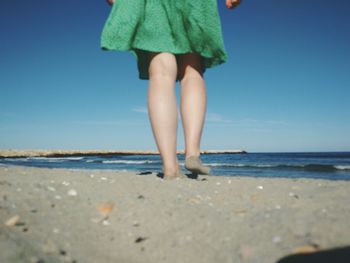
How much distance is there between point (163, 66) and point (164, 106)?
0.30 metres

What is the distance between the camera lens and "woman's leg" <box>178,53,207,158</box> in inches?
98.8

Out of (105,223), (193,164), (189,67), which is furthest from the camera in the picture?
(189,67)

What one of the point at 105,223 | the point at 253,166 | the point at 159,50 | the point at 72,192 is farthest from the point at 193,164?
the point at 253,166

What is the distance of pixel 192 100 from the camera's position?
2.54 meters

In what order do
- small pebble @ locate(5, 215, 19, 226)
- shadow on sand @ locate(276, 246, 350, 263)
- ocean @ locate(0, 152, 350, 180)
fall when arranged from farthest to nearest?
ocean @ locate(0, 152, 350, 180), small pebble @ locate(5, 215, 19, 226), shadow on sand @ locate(276, 246, 350, 263)

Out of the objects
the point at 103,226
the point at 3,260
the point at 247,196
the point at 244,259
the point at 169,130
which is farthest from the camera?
the point at 169,130

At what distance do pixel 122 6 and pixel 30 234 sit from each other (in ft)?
5.74

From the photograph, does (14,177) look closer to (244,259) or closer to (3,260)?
(3,260)

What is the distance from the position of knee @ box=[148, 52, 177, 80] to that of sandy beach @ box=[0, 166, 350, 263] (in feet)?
2.73

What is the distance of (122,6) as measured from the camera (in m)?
2.37

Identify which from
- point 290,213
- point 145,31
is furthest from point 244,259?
point 145,31

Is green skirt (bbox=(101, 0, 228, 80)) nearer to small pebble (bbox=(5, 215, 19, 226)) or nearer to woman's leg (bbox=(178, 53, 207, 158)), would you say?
woman's leg (bbox=(178, 53, 207, 158))

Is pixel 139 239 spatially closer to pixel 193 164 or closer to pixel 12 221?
pixel 12 221

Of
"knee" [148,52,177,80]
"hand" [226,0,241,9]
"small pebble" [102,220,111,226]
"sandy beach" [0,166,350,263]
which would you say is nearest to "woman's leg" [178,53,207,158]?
"knee" [148,52,177,80]
